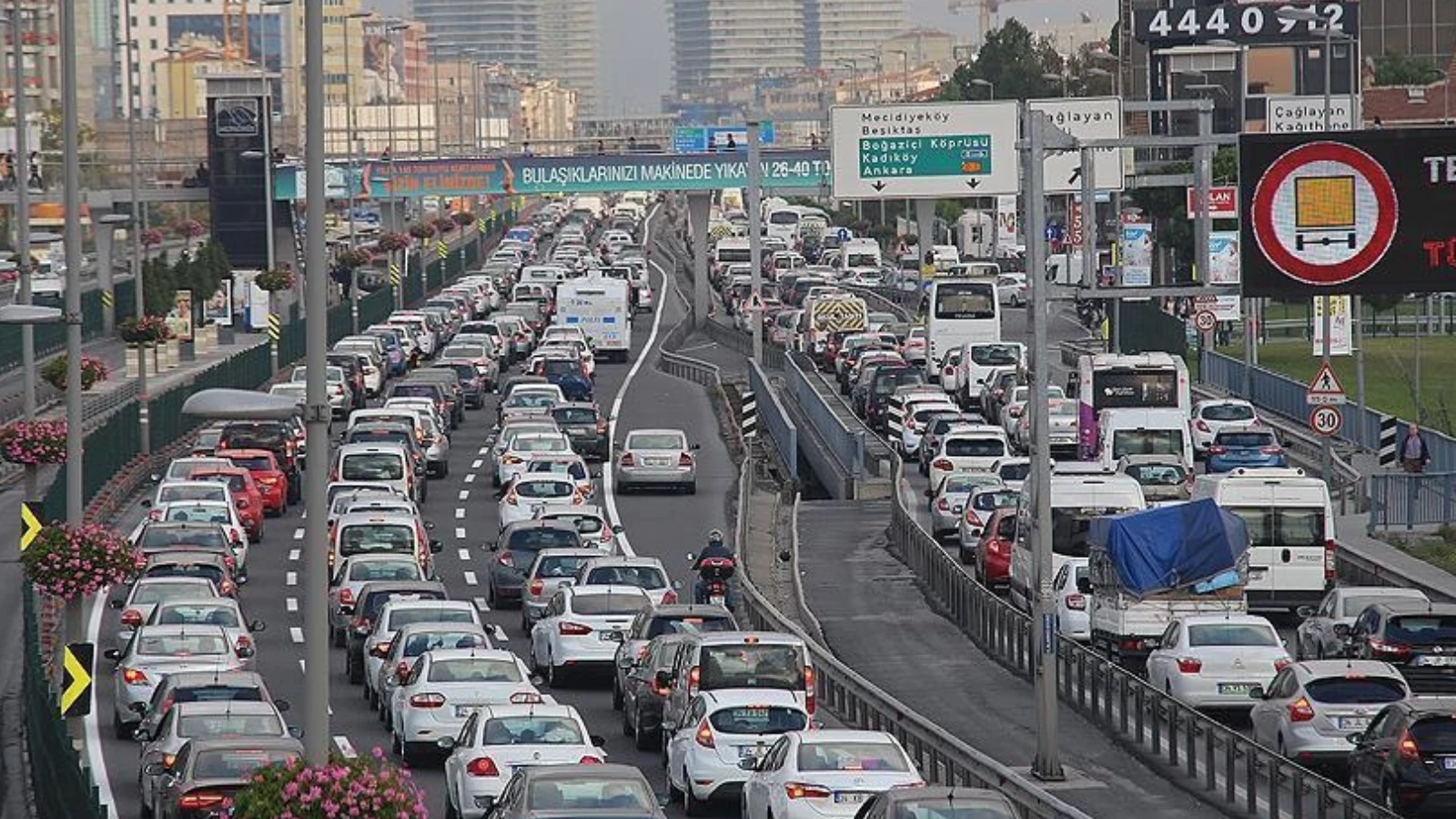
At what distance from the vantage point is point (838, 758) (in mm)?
24766

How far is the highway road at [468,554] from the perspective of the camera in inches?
1316

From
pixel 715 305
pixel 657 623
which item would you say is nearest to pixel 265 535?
pixel 657 623

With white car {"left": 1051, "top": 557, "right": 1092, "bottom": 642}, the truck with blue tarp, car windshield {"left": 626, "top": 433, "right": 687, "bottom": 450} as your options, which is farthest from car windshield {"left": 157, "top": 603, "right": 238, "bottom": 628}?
car windshield {"left": 626, "top": 433, "right": 687, "bottom": 450}

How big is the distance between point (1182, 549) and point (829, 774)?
14.8 m

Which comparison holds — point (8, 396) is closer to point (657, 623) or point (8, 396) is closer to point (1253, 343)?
point (1253, 343)

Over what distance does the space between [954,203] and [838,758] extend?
556ft

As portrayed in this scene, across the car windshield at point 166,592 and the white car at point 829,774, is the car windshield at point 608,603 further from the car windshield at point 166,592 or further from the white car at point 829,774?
the white car at point 829,774

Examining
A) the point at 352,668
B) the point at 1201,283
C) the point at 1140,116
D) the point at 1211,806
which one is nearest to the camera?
the point at 1211,806

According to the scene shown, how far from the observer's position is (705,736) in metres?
28.0

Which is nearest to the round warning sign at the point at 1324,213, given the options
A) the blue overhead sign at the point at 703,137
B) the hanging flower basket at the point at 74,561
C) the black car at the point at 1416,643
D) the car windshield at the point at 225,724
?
the black car at the point at 1416,643

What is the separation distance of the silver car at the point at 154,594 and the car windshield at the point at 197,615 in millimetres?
1350

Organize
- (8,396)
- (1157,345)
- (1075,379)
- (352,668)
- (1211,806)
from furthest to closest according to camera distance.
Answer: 1. (1157,345)
2. (8,396)
3. (1075,379)
4. (352,668)
5. (1211,806)

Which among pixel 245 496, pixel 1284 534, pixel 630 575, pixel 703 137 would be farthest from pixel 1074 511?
pixel 703 137

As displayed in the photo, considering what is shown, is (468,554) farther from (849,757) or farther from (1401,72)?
(1401,72)
